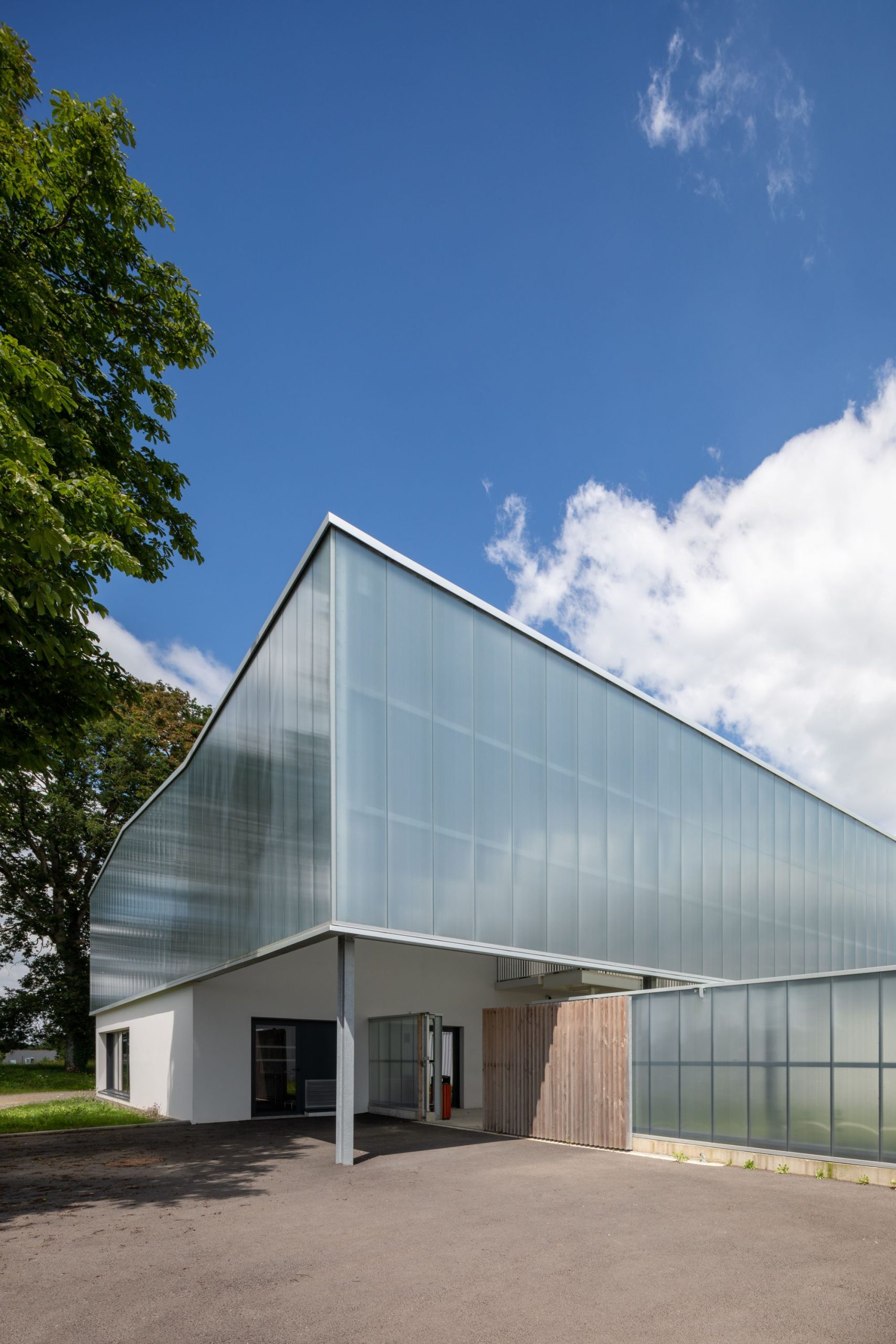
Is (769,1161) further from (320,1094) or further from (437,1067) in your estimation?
(320,1094)

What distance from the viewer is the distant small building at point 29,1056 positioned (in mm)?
47484

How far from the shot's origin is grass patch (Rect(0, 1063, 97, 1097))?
116 ft

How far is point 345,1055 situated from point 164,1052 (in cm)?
1247

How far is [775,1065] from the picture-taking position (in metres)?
13.3

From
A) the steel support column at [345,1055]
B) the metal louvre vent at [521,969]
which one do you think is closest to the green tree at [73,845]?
the metal louvre vent at [521,969]

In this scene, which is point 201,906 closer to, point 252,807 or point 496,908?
point 252,807

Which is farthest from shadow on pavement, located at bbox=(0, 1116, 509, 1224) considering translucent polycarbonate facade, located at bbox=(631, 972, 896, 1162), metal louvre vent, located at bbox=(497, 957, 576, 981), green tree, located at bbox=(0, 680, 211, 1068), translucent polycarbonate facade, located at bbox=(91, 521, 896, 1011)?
green tree, located at bbox=(0, 680, 211, 1068)

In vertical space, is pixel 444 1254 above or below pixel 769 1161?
above

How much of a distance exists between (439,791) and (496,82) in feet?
39.9

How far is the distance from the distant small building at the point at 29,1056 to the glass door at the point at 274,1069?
29935 millimetres

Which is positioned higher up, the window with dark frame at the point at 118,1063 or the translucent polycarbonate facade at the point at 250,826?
the translucent polycarbonate facade at the point at 250,826

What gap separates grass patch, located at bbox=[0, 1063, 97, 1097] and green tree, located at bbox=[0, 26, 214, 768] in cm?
2636

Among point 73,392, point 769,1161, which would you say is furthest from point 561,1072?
point 73,392

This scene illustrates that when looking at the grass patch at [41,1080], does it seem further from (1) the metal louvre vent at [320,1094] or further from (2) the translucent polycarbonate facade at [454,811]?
(1) the metal louvre vent at [320,1094]
